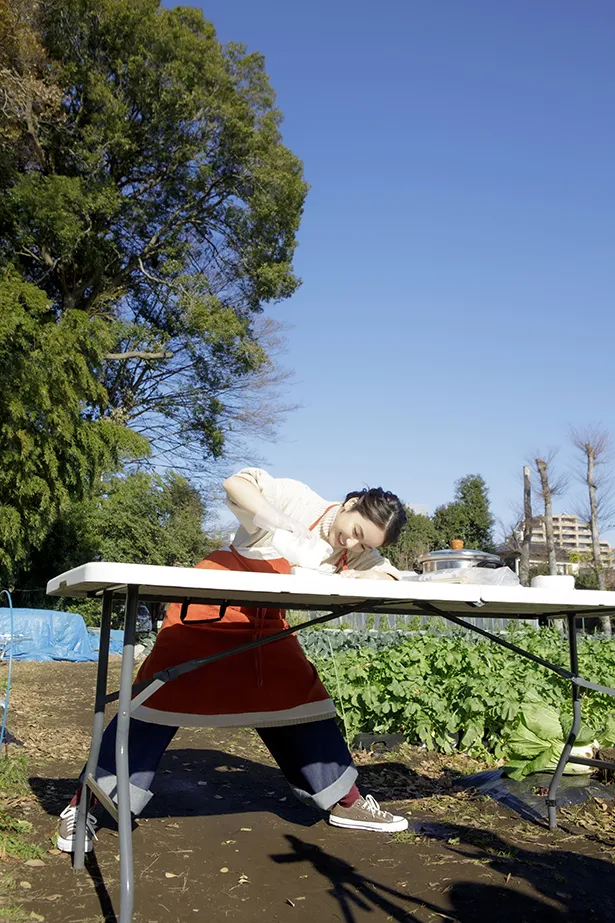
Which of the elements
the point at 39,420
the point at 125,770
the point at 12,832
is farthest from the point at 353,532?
the point at 39,420

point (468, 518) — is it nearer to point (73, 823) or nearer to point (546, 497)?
point (546, 497)

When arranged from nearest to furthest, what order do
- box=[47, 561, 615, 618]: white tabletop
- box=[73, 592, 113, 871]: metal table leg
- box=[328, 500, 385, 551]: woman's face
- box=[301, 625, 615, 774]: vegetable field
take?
box=[47, 561, 615, 618]: white tabletop, box=[73, 592, 113, 871]: metal table leg, box=[328, 500, 385, 551]: woman's face, box=[301, 625, 615, 774]: vegetable field

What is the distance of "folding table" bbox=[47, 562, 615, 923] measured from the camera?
69.1 inches

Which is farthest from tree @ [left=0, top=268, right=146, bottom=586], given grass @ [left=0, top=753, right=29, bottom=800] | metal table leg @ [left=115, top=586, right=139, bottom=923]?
metal table leg @ [left=115, top=586, right=139, bottom=923]

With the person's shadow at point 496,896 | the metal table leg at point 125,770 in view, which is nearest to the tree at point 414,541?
the person's shadow at point 496,896

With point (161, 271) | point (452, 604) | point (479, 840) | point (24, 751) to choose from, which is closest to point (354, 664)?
point (24, 751)

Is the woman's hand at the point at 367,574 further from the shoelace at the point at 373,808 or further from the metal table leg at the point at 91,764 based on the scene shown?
the shoelace at the point at 373,808

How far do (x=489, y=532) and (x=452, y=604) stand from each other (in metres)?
37.3

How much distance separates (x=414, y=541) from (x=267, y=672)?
3449 cm

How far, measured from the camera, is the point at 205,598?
245cm

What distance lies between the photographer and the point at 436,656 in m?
4.64

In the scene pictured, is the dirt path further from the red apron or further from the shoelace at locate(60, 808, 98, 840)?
the red apron

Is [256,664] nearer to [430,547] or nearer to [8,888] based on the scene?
[8,888]

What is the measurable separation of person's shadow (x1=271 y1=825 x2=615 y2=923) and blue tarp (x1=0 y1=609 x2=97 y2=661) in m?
9.63
